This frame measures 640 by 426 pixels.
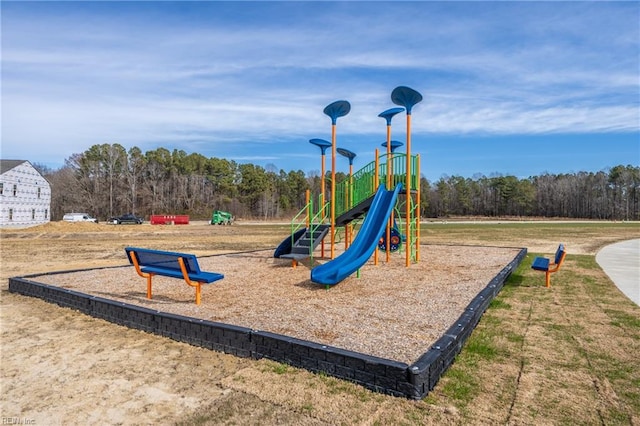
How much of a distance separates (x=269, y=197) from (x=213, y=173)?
11860 mm

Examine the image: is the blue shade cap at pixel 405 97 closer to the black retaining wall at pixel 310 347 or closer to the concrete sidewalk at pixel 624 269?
the black retaining wall at pixel 310 347

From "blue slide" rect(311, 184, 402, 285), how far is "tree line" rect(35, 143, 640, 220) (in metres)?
57.3

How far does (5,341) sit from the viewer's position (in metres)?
5.54

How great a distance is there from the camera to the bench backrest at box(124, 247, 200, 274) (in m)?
6.88

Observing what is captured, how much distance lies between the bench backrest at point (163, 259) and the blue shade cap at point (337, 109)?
20.5ft

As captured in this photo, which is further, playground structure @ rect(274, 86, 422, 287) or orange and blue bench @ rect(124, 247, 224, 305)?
playground structure @ rect(274, 86, 422, 287)

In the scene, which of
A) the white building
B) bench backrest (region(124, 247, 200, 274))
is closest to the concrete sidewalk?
bench backrest (region(124, 247, 200, 274))

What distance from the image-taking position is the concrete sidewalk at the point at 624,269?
8.89 meters

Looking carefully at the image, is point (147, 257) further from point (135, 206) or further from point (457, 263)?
point (135, 206)

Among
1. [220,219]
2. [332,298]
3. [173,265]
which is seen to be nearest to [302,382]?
[332,298]

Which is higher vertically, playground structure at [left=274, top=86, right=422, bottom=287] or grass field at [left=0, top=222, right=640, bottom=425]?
playground structure at [left=274, top=86, right=422, bottom=287]

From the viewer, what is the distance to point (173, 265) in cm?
757

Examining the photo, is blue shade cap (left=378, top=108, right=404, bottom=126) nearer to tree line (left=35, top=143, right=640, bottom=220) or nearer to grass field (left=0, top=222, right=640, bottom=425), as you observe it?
grass field (left=0, top=222, right=640, bottom=425)

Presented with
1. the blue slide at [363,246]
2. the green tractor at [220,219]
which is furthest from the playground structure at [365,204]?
the green tractor at [220,219]
